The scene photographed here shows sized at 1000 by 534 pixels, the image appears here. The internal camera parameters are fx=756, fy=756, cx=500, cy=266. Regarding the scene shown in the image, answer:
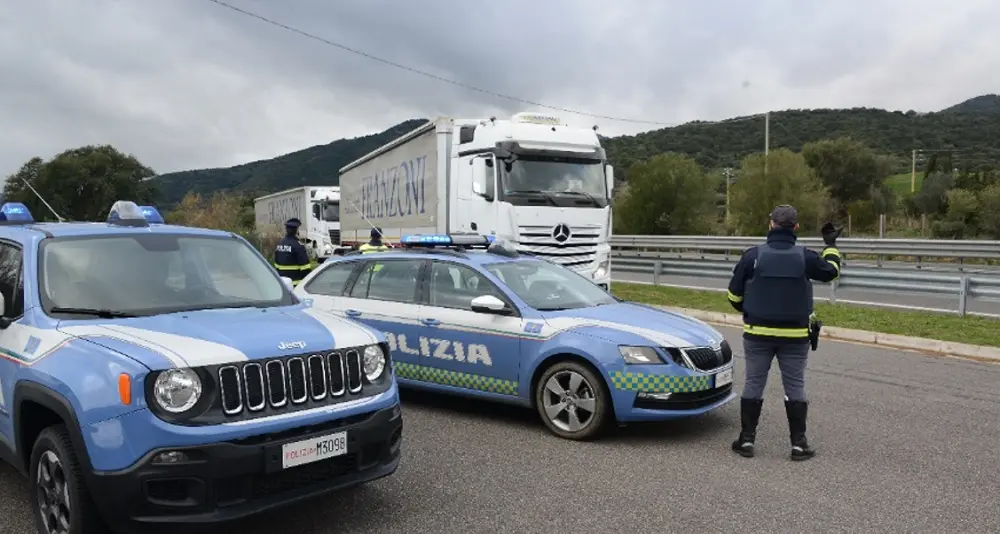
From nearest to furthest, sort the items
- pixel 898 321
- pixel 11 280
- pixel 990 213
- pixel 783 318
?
pixel 11 280 → pixel 783 318 → pixel 898 321 → pixel 990 213

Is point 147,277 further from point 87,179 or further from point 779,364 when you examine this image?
point 87,179

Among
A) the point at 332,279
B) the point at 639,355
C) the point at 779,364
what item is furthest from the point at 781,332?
the point at 332,279

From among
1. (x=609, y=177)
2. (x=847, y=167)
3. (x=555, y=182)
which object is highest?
(x=847, y=167)

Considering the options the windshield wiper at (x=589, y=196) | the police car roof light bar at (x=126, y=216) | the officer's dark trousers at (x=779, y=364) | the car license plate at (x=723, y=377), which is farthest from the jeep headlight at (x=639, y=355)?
the windshield wiper at (x=589, y=196)

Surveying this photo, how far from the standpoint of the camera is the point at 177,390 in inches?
133

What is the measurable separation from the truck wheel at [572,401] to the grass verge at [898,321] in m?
7.09

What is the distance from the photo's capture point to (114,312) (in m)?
4.02

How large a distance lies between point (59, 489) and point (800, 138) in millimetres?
70380

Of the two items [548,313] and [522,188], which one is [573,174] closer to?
[522,188]

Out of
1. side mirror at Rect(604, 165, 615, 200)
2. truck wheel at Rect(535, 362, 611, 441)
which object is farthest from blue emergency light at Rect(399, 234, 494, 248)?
side mirror at Rect(604, 165, 615, 200)

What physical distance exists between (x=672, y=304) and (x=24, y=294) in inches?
481

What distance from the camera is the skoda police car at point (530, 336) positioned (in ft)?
18.3

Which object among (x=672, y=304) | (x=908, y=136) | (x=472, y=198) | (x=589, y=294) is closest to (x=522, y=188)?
(x=472, y=198)

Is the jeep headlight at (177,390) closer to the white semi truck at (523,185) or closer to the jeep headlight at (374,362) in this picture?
the jeep headlight at (374,362)
